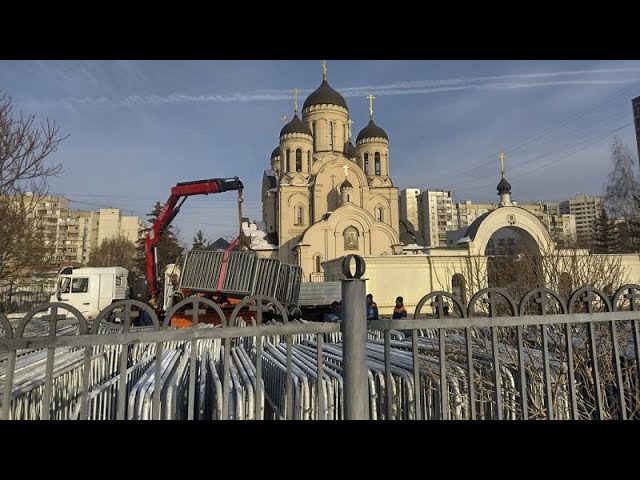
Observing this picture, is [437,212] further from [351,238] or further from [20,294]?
[20,294]

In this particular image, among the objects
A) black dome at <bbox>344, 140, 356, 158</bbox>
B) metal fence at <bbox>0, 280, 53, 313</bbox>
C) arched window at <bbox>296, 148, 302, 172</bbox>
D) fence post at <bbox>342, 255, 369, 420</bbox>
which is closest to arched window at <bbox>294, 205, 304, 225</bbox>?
arched window at <bbox>296, 148, 302, 172</bbox>

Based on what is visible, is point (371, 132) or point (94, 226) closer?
point (371, 132)

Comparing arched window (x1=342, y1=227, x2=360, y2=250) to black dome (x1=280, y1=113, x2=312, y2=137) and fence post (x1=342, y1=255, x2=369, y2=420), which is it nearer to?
black dome (x1=280, y1=113, x2=312, y2=137)

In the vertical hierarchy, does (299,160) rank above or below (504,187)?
above

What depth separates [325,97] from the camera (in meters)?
37.2

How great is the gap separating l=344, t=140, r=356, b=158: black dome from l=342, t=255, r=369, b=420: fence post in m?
37.3

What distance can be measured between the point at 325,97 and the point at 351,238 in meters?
15.6

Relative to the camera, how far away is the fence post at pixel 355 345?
196 cm

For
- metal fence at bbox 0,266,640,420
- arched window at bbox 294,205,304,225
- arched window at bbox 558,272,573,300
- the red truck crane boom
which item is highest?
arched window at bbox 294,205,304,225

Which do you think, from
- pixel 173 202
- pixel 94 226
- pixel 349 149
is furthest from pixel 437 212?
pixel 173 202

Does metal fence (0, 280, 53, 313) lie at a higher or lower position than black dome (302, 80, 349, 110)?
lower

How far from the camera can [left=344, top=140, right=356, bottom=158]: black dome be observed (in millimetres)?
38500

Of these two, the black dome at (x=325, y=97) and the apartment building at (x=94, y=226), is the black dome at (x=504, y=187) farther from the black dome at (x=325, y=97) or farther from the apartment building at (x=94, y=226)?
the apartment building at (x=94, y=226)
